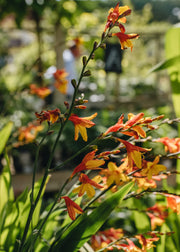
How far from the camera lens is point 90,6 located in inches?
81.2

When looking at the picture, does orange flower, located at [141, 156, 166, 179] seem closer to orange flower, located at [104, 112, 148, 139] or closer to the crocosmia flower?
orange flower, located at [104, 112, 148, 139]

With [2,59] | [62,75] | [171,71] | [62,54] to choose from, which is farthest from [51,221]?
[2,59]

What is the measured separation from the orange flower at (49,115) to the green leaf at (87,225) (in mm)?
174

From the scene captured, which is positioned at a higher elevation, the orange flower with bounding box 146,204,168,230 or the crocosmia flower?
the crocosmia flower

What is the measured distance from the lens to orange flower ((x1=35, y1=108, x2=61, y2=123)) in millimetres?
406

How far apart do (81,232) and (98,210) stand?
49mm

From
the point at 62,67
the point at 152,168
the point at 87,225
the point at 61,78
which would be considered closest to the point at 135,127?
the point at 152,168

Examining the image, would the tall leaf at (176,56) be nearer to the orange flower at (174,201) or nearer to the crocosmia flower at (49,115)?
the orange flower at (174,201)

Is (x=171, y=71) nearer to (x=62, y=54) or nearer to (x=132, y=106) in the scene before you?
(x=62, y=54)

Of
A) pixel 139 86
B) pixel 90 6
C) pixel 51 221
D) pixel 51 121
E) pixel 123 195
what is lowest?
pixel 139 86

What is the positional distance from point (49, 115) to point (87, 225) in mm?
214

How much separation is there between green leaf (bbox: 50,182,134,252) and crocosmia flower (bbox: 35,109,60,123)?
0.57 ft

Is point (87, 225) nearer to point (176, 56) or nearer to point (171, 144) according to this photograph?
point (171, 144)

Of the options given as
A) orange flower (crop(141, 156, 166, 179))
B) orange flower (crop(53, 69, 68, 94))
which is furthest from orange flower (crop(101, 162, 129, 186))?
orange flower (crop(53, 69, 68, 94))
